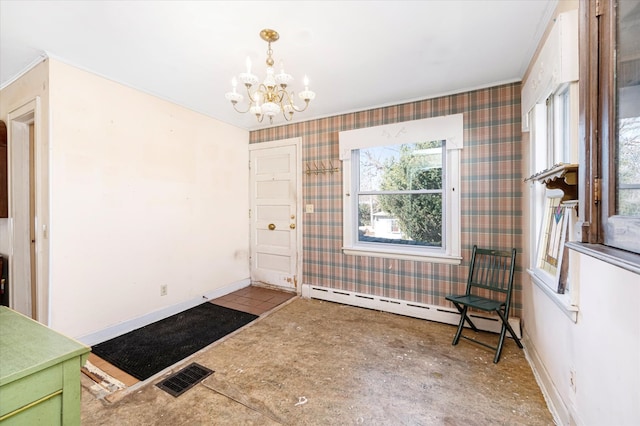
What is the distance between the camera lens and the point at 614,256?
2.39 ft

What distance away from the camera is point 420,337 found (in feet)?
8.38

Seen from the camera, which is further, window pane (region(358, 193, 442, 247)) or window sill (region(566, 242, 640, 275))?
window pane (region(358, 193, 442, 247))

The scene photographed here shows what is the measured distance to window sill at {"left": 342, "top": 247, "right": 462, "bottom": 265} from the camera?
283cm

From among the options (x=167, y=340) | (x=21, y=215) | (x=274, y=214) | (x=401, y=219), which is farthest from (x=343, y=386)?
(x=21, y=215)

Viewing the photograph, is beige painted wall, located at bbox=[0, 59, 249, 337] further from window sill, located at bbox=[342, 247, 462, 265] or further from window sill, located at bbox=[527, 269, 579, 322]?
window sill, located at bbox=[527, 269, 579, 322]

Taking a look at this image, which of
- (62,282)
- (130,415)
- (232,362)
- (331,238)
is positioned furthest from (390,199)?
(62,282)

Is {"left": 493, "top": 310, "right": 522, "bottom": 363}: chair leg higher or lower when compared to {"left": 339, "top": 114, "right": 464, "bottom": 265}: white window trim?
lower

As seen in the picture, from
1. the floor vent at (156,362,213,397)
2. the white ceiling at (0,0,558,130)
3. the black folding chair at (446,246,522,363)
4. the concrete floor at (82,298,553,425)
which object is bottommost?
the concrete floor at (82,298,553,425)

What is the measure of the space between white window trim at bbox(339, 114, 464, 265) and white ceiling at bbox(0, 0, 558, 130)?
39 cm

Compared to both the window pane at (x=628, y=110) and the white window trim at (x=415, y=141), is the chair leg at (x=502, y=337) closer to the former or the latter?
the white window trim at (x=415, y=141)

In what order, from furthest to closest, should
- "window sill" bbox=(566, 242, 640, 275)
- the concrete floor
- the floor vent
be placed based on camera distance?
the floor vent → the concrete floor → "window sill" bbox=(566, 242, 640, 275)

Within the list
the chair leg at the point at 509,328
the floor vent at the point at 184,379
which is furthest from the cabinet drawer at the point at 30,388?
the chair leg at the point at 509,328

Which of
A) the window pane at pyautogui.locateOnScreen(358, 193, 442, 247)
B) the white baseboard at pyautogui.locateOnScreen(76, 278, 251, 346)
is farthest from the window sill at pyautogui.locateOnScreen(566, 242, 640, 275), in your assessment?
the white baseboard at pyautogui.locateOnScreen(76, 278, 251, 346)

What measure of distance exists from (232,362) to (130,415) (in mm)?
693
